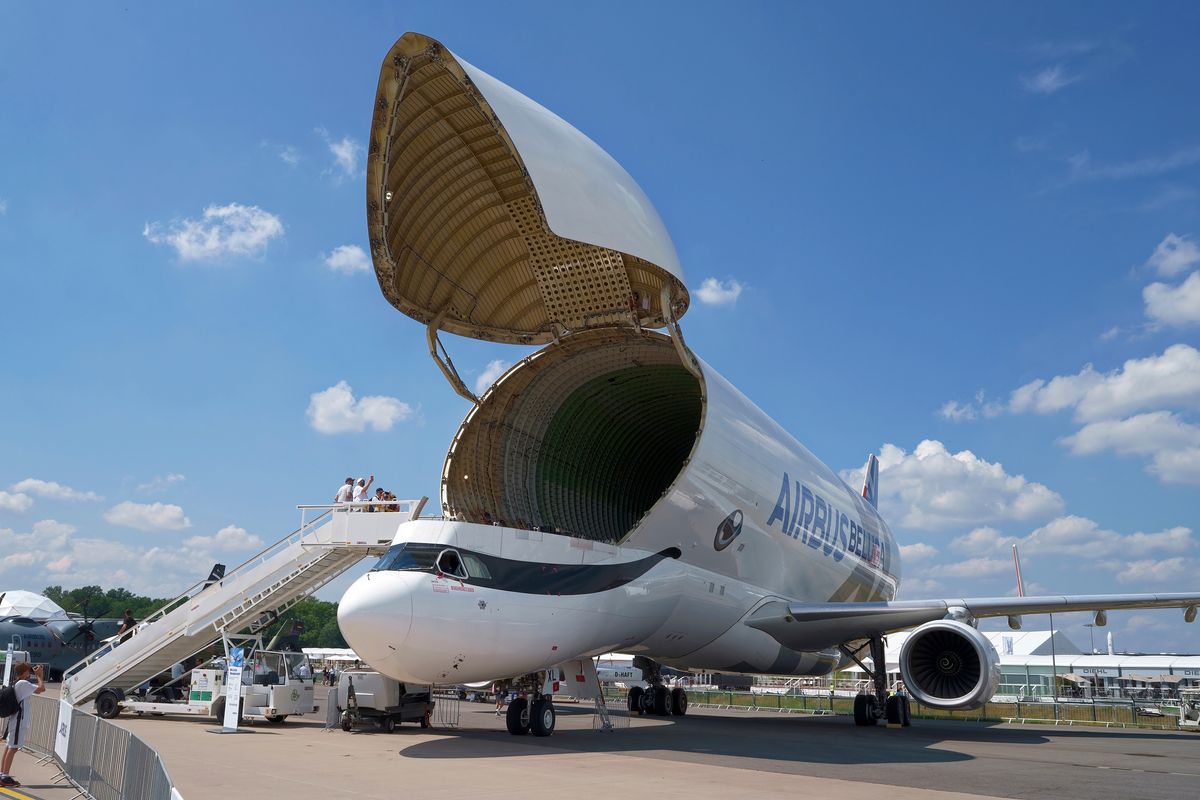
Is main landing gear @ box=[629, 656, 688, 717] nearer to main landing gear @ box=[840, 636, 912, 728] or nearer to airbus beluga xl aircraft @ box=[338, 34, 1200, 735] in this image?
airbus beluga xl aircraft @ box=[338, 34, 1200, 735]

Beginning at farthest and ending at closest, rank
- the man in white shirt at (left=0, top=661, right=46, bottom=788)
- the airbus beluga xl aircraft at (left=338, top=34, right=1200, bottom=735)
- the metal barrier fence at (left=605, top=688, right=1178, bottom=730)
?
the metal barrier fence at (left=605, top=688, right=1178, bottom=730) → the airbus beluga xl aircraft at (left=338, top=34, right=1200, bottom=735) → the man in white shirt at (left=0, top=661, right=46, bottom=788)

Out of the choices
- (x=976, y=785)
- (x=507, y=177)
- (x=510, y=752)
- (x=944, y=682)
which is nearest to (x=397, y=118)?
(x=507, y=177)

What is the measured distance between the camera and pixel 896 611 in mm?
18891

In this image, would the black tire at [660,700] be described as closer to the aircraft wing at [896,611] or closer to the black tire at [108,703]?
the aircraft wing at [896,611]

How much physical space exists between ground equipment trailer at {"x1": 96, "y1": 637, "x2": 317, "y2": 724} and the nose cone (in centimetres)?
645

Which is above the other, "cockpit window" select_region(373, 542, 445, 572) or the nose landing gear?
"cockpit window" select_region(373, 542, 445, 572)

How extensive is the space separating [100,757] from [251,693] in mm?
9855

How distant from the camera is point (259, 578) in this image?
20.1 meters

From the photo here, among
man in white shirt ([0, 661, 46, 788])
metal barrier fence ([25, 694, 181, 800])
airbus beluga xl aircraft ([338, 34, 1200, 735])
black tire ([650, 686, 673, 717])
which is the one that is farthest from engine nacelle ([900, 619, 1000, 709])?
man in white shirt ([0, 661, 46, 788])

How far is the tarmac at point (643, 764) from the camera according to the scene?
9305 mm

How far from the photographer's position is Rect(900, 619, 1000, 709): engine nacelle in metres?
17.0

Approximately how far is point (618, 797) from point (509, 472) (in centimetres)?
1068

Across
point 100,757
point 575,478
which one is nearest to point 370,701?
point 575,478

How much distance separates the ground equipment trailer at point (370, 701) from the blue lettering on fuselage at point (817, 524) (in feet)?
27.1
